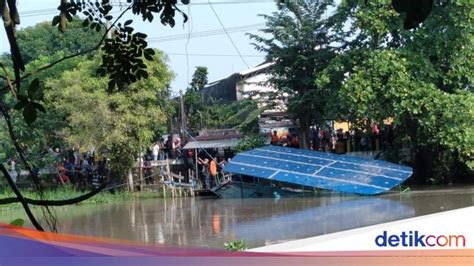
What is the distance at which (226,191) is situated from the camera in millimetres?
19906

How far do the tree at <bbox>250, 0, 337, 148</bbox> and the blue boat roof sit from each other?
2.15m

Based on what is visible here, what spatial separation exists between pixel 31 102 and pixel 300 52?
1860cm

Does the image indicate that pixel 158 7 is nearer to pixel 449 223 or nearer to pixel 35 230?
pixel 35 230

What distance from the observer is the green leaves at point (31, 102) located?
2.06m

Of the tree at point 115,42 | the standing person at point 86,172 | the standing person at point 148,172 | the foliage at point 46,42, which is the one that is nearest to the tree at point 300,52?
the standing person at point 148,172

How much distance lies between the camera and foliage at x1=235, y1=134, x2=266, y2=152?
821 inches

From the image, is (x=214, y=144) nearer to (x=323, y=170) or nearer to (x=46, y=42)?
(x=323, y=170)

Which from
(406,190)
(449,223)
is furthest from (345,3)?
(449,223)

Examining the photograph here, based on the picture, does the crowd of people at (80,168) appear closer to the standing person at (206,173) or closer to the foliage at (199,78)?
the standing person at (206,173)

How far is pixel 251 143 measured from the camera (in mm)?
20891

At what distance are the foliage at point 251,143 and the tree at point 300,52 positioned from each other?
1321mm

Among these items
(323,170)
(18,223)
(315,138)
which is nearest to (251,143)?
(315,138)

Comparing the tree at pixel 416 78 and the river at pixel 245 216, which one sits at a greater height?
the tree at pixel 416 78

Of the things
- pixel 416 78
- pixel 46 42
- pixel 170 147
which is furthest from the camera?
pixel 46 42
